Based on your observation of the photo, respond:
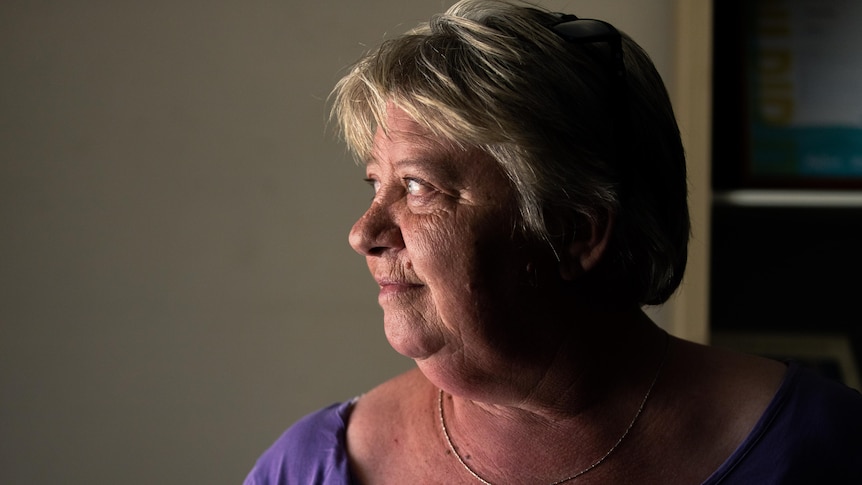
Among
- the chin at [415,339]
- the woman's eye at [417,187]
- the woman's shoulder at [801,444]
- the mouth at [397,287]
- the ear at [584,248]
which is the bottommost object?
the woman's shoulder at [801,444]

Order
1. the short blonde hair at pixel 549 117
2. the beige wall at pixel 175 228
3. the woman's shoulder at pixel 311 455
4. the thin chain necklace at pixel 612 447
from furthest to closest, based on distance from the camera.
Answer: the beige wall at pixel 175 228 < the woman's shoulder at pixel 311 455 < the thin chain necklace at pixel 612 447 < the short blonde hair at pixel 549 117

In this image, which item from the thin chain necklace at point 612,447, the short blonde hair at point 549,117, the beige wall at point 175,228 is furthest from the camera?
the beige wall at point 175,228

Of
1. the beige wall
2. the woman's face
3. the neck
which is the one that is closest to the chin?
the woman's face

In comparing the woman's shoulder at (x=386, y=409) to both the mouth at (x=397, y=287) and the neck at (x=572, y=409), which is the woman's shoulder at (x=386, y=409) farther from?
the mouth at (x=397, y=287)

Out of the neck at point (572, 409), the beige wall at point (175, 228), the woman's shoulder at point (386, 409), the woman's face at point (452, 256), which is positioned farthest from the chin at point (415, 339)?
the beige wall at point (175, 228)

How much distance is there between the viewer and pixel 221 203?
177cm

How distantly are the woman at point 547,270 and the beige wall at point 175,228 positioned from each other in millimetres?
715

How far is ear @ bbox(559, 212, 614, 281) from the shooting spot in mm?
960

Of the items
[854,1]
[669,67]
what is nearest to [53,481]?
[669,67]

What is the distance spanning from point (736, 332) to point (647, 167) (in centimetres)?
105

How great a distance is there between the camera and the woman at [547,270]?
3.00 ft

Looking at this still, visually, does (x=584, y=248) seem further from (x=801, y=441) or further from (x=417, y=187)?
(x=801, y=441)

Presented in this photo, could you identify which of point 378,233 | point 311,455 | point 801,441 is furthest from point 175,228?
point 801,441

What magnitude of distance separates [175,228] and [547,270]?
3.43ft
